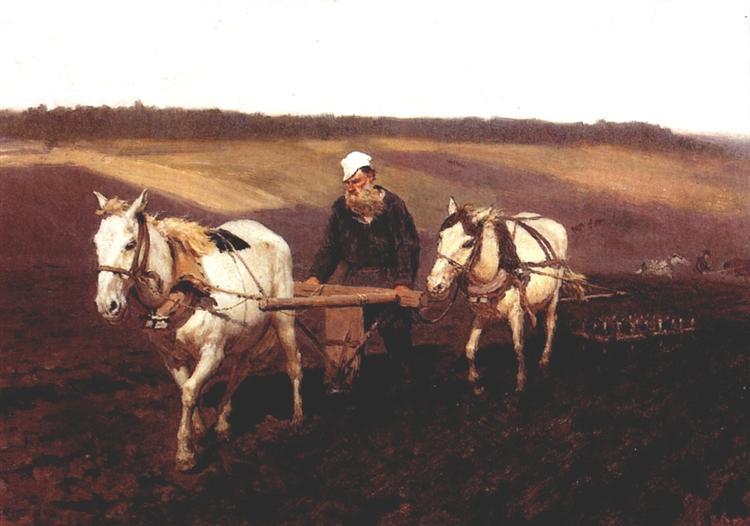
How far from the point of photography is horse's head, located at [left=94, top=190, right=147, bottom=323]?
11.0 ft

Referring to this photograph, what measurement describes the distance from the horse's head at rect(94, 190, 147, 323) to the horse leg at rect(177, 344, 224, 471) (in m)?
0.63

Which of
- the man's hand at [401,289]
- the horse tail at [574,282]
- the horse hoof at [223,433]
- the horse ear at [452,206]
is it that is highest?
the horse ear at [452,206]

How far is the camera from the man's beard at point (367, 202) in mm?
4781

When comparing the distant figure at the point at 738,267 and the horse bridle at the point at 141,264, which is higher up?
the horse bridle at the point at 141,264

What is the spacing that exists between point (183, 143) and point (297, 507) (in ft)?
8.99

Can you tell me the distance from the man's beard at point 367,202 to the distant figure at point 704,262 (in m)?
2.83

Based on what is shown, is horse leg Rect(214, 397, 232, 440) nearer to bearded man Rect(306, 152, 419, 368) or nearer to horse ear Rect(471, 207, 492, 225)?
bearded man Rect(306, 152, 419, 368)

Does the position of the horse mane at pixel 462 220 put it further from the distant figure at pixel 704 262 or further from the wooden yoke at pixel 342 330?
the distant figure at pixel 704 262

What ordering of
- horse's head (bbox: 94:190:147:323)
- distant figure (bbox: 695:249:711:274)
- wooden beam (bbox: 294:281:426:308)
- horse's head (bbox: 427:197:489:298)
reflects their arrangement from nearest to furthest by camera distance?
horse's head (bbox: 94:190:147:323) < wooden beam (bbox: 294:281:426:308) < horse's head (bbox: 427:197:489:298) < distant figure (bbox: 695:249:711:274)

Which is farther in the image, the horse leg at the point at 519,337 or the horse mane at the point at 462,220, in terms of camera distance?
the horse leg at the point at 519,337

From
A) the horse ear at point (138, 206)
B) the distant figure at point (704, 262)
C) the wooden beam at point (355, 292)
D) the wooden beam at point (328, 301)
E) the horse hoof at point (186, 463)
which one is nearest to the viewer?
the horse ear at point (138, 206)

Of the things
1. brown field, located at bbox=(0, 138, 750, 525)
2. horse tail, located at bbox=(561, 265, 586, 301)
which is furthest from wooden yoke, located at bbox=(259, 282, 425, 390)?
horse tail, located at bbox=(561, 265, 586, 301)

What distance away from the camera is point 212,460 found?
4.18 m

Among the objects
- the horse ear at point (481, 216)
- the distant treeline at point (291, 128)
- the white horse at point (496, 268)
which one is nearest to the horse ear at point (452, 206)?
the white horse at point (496, 268)
